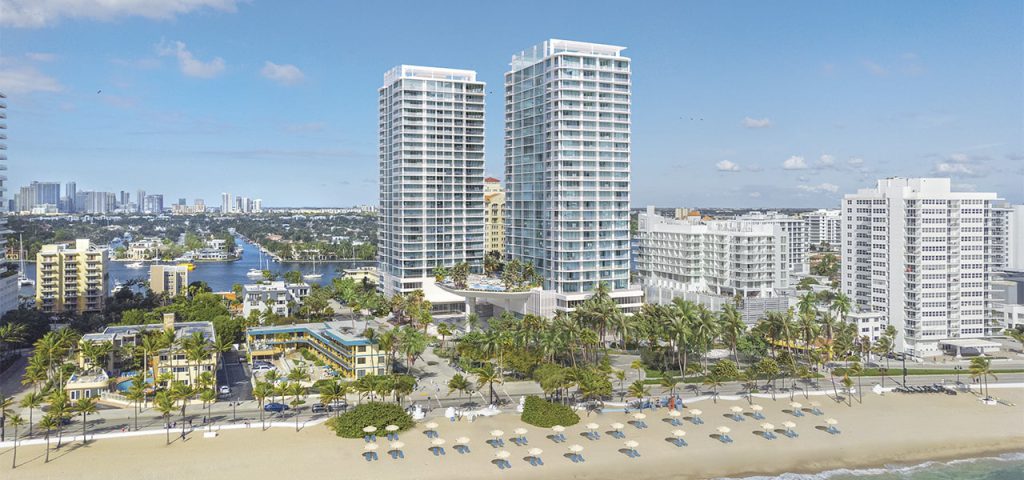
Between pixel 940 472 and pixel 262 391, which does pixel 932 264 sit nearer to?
pixel 940 472

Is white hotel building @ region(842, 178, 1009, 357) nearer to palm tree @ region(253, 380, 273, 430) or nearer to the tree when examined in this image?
palm tree @ region(253, 380, 273, 430)

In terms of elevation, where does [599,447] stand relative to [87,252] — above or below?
below

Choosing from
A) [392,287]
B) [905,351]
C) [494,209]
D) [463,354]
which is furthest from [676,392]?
[494,209]

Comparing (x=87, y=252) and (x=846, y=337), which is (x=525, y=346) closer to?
(x=846, y=337)

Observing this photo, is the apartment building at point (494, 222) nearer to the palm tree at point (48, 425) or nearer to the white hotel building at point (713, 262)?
the white hotel building at point (713, 262)

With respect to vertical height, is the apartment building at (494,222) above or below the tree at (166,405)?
above

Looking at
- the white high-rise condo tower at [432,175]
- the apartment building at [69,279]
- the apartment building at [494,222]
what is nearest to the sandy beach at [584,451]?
the white high-rise condo tower at [432,175]
